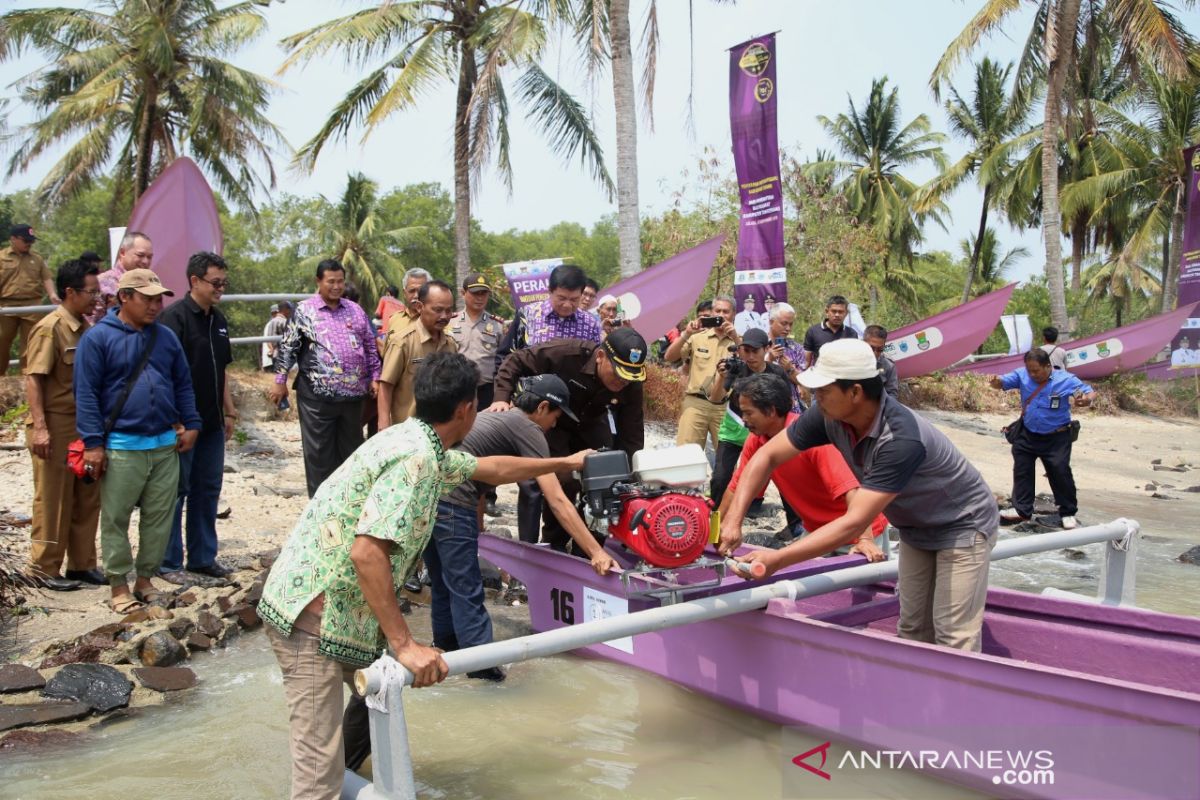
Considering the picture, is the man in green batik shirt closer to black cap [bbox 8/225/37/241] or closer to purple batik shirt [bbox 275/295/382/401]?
purple batik shirt [bbox 275/295/382/401]

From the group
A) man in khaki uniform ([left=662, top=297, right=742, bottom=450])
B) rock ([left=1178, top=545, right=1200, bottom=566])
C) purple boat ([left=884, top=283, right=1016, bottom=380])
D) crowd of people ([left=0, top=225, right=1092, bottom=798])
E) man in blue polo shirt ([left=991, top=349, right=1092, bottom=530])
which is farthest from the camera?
purple boat ([left=884, top=283, right=1016, bottom=380])

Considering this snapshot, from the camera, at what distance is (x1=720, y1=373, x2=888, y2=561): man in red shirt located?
5.27 metres

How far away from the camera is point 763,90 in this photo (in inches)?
504

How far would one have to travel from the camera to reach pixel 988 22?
1902 cm

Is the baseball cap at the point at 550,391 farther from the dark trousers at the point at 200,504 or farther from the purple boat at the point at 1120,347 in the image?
the purple boat at the point at 1120,347

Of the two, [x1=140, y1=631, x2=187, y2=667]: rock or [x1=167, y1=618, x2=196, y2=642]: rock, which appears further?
[x1=167, y1=618, x2=196, y2=642]: rock

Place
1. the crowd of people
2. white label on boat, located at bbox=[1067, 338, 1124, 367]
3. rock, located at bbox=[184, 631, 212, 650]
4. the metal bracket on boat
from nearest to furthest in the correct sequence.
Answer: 1. the crowd of people
2. the metal bracket on boat
3. rock, located at bbox=[184, 631, 212, 650]
4. white label on boat, located at bbox=[1067, 338, 1124, 367]

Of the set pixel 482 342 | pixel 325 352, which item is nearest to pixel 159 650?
pixel 325 352

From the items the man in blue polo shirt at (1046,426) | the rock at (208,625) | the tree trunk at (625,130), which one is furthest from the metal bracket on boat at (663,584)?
the tree trunk at (625,130)

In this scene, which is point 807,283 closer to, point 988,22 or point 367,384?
point 988,22

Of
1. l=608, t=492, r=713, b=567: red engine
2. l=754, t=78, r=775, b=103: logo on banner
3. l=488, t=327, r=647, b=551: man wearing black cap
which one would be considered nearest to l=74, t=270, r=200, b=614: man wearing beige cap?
l=488, t=327, r=647, b=551: man wearing black cap

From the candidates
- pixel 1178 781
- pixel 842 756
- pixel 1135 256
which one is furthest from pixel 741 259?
pixel 1135 256

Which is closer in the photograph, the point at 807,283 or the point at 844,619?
the point at 844,619

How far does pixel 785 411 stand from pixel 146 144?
63.6 feet
